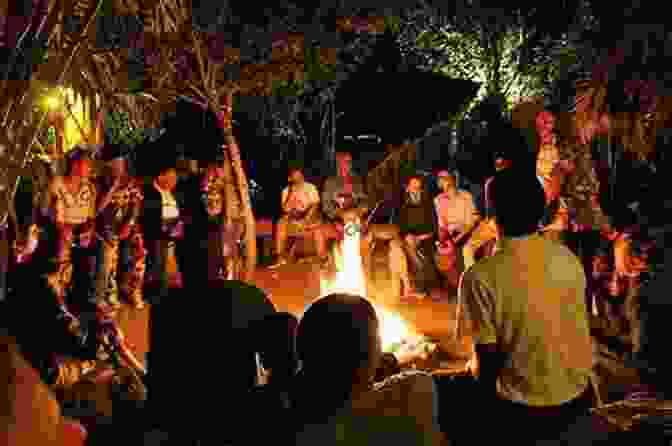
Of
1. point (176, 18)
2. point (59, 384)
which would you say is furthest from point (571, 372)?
point (176, 18)

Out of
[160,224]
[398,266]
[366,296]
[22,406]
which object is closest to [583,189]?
[398,266]

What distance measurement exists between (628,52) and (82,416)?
263 inches

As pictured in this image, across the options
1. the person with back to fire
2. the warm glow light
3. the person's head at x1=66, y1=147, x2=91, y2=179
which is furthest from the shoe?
the warm glow light

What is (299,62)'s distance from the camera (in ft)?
33.9

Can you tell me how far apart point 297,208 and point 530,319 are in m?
7.77

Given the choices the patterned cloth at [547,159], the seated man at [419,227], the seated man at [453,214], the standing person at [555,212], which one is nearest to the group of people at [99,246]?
the seated man at [419,227]

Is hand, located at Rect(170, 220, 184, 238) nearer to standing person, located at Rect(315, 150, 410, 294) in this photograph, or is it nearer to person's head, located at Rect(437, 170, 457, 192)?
standing person, located at Rect(315, 150, 410, 294)

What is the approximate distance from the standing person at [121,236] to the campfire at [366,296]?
2160 millimetres

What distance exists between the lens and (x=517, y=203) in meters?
3.00

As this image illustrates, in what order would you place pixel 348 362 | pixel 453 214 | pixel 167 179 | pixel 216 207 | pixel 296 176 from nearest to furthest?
pixel 348 362 < pixel 167 179 < pixel 216 207 < pixel 453 214 < pixel 296 176

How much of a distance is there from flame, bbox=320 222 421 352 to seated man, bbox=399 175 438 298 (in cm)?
65

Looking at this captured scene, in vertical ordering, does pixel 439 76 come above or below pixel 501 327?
above

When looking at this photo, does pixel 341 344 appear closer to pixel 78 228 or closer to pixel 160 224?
pixel 78 228

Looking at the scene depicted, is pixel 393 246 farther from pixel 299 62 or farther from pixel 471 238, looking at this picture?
pixel 299 62
